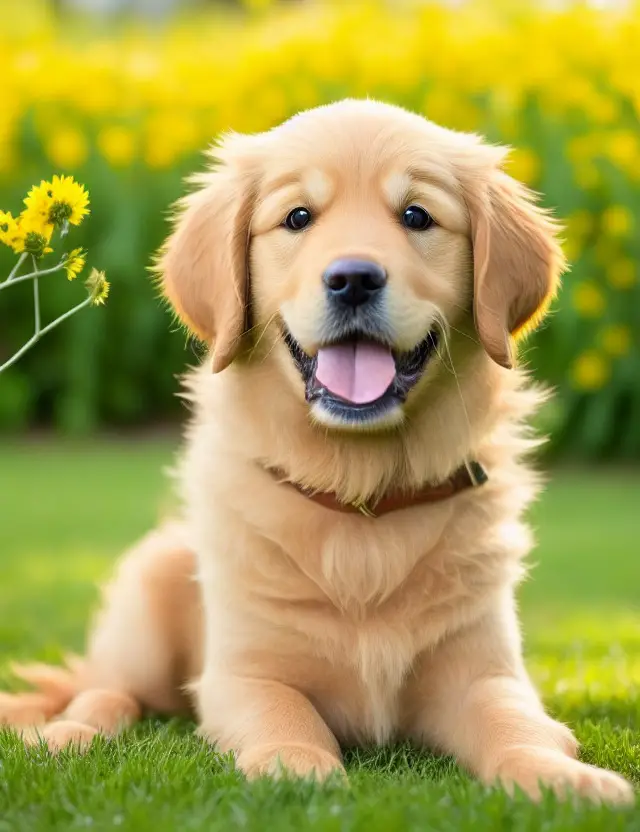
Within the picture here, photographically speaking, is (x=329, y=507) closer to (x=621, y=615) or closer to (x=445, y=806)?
(x=445, y=806)

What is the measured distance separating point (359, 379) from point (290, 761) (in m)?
0.90

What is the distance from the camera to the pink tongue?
3043 millimetres

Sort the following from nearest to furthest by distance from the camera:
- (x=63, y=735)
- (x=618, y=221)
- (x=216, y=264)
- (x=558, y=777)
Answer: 1. (x=558, y=777)
2. (x=63, y=735)
3. (x=216, y=264)
4. (x=618, y=221)

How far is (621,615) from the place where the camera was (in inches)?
213

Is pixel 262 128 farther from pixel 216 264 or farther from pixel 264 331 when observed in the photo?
pixel 264 331

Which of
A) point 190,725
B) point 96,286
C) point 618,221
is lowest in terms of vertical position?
point 190,725

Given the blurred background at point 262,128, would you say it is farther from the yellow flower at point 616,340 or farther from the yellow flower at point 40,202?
the yellow flower at point 40,202

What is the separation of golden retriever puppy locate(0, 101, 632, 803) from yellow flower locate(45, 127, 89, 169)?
6580 mm

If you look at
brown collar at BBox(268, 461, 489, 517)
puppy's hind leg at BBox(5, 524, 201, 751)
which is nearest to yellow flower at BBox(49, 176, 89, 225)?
brown collar at BBox(268, 461, 489, 517)

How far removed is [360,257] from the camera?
290 cm

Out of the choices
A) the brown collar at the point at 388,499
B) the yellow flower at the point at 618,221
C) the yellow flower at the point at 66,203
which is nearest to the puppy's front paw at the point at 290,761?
the brown collar at the point at 388,499

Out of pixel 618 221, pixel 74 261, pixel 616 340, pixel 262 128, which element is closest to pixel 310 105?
pixel 262 128

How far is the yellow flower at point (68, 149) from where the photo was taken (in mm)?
9703

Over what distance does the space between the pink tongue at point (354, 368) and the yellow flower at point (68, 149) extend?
23.4ft
